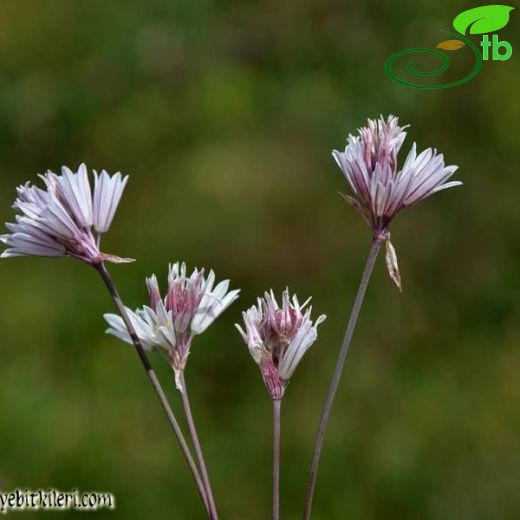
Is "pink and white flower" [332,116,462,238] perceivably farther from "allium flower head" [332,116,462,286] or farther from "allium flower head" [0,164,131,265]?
"allium flower head" [0,164,131,265]

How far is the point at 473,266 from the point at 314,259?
0.62 metres

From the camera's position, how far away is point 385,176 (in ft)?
3.84

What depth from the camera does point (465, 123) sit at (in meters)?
4.24

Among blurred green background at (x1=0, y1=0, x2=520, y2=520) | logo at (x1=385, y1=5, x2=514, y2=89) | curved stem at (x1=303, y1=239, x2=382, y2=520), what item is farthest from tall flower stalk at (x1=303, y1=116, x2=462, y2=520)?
logo at (x1=385, y1=5, x2=514, y2=89)

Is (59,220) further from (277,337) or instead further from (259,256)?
(259,256)

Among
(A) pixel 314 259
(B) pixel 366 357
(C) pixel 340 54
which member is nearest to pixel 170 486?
(B) pixel 366 357

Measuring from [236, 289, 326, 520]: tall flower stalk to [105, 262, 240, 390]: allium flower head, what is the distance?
1.7 inches

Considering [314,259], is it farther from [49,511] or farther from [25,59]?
[25,59]

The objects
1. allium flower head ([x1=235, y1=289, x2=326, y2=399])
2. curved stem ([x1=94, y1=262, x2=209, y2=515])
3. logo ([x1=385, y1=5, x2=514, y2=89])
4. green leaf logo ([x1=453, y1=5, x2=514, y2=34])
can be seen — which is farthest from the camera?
logo ([x1=385, y1=5, x2=514, y2=89])

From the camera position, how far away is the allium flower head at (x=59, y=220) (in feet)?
3.87

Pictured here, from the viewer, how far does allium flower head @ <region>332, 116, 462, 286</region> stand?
1.17 metres

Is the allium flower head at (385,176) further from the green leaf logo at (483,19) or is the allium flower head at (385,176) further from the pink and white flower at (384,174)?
the green leaf logo at (483,19)

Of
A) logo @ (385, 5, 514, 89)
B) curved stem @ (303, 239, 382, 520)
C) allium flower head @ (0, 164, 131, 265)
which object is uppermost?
logo @ (385, 5, 514, 89)

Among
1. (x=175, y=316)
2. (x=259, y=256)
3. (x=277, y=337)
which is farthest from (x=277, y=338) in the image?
(x=259, y=256)
